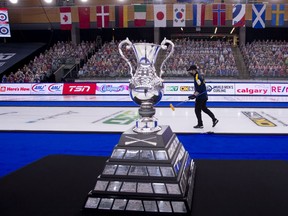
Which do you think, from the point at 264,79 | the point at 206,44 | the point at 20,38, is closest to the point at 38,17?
the point at 20,38

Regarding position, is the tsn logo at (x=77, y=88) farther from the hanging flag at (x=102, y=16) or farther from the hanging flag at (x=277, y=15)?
the hanging flag at (x=277, y=15)

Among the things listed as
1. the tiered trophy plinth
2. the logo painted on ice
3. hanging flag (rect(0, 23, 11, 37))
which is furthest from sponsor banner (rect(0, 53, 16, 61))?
the tiered trophy plinth

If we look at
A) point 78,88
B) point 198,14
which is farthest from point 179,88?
point 198,14

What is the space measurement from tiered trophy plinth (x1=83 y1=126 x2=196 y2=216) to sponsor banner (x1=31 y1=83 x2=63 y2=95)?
15.7 meters

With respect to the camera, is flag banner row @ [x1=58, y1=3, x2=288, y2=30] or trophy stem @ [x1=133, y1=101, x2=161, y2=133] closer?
trophy stem @ [x1=133, y1=101, x2=161, y2=133]

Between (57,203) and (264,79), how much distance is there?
1962 centimetres

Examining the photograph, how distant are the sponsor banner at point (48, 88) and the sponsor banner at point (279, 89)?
11.8 meters

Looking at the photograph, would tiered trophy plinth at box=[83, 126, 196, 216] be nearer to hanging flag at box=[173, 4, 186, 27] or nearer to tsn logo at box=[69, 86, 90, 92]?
tsn logo at box=[69, 86, 90, 92]

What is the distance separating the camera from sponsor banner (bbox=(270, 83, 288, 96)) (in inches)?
608

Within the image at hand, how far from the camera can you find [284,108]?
37.2ft

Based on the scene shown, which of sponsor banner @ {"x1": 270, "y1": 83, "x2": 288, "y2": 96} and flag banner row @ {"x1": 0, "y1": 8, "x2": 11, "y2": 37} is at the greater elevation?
flag banner row @ {"x1": 0, "y1": 8, "x2": 11, "y2": 37}

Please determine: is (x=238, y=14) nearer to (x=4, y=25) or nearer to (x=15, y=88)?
(x=15, y=88)

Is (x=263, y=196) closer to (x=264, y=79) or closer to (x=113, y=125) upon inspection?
(x=113, y=125)

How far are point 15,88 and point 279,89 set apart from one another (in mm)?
15167
